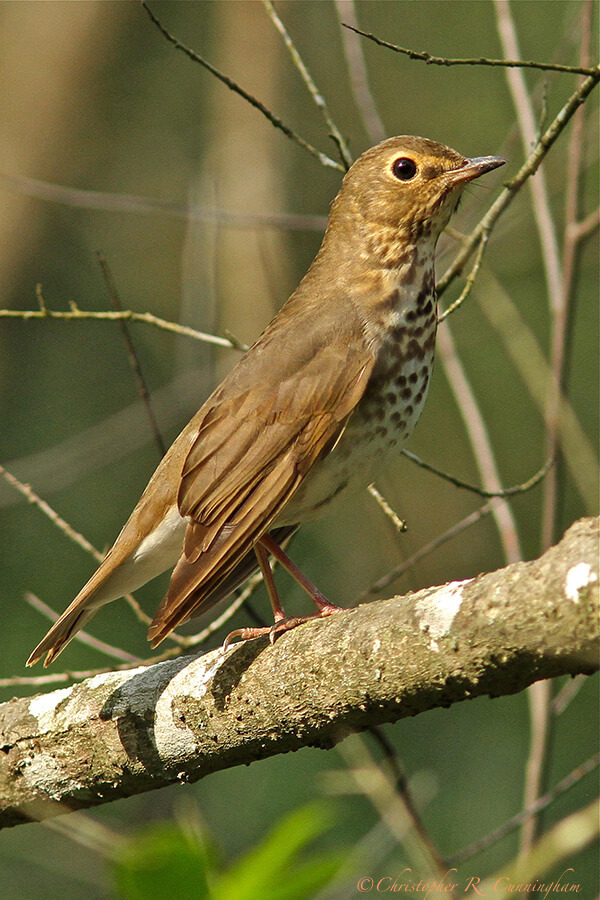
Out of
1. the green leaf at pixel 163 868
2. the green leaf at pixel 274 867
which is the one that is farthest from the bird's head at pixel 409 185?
the green leaf at pixel 163 868

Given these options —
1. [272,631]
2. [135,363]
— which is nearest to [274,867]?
[272,631]

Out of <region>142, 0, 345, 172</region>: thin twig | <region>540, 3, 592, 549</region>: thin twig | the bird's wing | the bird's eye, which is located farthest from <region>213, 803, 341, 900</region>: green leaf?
the bird's eye

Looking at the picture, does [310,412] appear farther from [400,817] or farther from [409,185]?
[400,817]

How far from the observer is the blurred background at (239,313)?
6.77 m

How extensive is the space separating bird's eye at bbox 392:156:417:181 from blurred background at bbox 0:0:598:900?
0.90 meters

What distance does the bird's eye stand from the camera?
4.38m

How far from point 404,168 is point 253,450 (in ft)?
4.81

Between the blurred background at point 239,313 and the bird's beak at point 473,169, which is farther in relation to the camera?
the blurred background at point 239,313

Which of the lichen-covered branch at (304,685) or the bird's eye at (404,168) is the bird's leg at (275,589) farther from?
the bird's eye at (404,168)

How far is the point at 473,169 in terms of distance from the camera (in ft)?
13.9

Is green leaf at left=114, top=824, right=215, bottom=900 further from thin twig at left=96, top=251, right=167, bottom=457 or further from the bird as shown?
thin twig at left=96, top=251, right=167, bottom=457

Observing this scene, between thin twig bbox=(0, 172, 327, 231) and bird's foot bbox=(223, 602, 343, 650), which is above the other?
thin twig bbox=(0, 172, 327, 231)

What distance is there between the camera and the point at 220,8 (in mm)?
9227

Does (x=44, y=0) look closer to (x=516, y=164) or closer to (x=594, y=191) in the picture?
(x=516, y=164)
